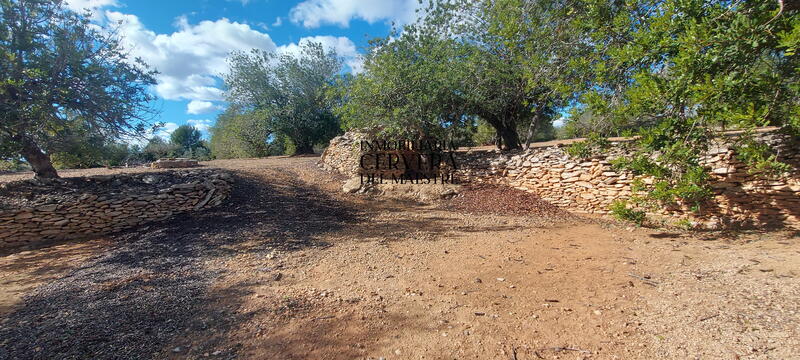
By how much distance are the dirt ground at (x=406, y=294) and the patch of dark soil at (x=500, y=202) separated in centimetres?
99

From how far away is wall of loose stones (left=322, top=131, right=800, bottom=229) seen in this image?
465 cm

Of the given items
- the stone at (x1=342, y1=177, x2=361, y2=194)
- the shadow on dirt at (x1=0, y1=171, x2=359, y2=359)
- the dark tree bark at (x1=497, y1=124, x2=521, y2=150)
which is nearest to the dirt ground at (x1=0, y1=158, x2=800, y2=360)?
the shadow on dirt at (x1=0, y1=171, x2=359, y2=359)

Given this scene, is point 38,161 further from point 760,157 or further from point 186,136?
point 186,136

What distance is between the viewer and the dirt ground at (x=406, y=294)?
2.33 meters

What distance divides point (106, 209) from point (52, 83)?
109 inches

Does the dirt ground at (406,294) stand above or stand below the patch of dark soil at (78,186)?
below

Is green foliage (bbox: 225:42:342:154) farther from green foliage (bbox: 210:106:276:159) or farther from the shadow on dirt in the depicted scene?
the shadow on dirt

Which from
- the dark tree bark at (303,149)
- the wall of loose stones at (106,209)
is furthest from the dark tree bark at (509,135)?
the dark tree bark at (303,149)

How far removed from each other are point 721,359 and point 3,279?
8.16 m

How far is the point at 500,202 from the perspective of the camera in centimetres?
727

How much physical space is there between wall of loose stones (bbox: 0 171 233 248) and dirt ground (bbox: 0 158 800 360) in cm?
48

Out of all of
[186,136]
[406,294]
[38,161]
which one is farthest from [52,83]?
[186,136]

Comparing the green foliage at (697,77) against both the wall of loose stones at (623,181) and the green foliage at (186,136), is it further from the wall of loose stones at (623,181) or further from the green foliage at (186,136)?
the green foliage at (186,136)

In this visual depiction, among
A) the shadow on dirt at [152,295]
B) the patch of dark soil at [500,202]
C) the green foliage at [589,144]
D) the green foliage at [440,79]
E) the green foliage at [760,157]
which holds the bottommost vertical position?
the shadow on dirt at [152,295]
